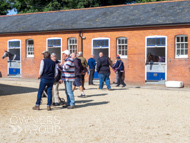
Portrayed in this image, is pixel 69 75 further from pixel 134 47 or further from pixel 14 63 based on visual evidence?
pixel 14 63

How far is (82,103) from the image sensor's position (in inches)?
513

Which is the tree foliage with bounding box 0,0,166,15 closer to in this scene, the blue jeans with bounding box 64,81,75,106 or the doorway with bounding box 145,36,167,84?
the doorway with bounding box 145,36,167,84

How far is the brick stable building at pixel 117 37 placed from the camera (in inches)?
861

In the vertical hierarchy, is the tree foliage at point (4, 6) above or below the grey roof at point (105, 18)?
above

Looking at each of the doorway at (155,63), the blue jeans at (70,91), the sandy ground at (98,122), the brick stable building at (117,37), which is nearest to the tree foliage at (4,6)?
the brick stable building at (117,37)

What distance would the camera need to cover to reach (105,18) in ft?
84.4

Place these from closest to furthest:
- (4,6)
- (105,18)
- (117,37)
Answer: (117,37) < (105,18) < (4,6)

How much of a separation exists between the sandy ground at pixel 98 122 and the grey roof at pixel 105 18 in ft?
35.2

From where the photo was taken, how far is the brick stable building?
21859 mm

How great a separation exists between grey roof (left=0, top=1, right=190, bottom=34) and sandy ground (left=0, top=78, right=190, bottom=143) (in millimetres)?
10719

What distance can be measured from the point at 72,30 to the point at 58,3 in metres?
15.4

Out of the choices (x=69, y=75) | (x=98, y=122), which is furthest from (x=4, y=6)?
(x=98, y=122)

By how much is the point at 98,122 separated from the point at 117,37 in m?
15.5

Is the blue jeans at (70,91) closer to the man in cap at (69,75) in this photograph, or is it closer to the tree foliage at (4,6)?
the man in cap at (69,75)
